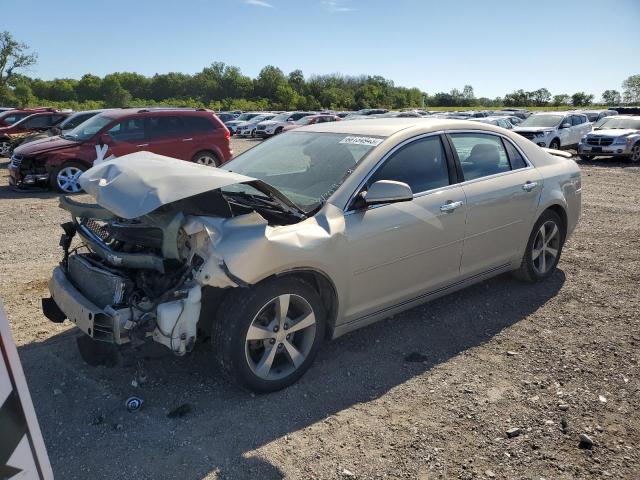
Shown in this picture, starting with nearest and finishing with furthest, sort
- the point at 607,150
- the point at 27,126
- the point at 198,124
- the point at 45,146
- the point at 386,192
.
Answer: the point at 386,192, the point at 45,146, the point at 198,124, the point at 607,150, the point at 27,126

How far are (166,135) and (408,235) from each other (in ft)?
30.1

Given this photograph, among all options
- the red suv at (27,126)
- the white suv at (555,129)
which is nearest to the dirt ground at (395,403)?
the white suv at (555,129)

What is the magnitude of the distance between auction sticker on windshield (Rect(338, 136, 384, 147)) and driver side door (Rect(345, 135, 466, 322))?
16cm

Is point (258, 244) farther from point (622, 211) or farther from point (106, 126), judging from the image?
point (106, 126)

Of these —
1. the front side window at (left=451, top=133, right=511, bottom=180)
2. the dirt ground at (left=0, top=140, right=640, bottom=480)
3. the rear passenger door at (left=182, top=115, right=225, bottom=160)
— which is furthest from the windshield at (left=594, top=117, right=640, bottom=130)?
the front side window at (left=451, top=133, right=511, bottom=180)

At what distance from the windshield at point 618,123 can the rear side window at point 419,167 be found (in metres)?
17.3

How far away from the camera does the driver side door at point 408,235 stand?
Result: 3693 millimetres

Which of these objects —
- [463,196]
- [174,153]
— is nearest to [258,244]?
[463,196]

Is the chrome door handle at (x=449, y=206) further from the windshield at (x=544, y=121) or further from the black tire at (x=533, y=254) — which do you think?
the windshield at (x=544, y=121)

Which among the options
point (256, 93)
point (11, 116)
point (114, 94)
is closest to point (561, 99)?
point (256, 93)

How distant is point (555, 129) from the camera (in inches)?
738

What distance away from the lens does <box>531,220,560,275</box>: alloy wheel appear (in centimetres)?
525

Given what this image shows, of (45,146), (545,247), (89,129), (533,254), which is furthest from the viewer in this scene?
(89,129)

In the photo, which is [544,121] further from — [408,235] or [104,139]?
[408,235]
